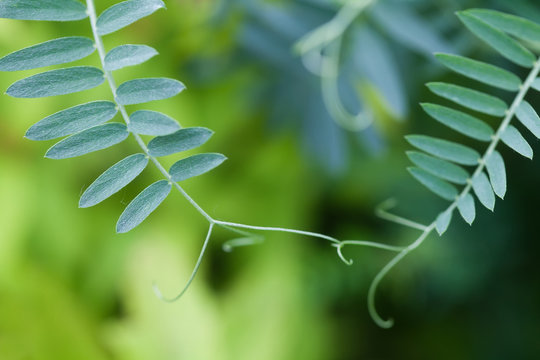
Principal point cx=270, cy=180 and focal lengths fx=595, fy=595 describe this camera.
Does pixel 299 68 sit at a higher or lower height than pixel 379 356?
higher

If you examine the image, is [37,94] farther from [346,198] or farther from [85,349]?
[346,198]

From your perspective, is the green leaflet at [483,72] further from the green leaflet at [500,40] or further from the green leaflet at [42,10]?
A: the green leaflet at [42,10]

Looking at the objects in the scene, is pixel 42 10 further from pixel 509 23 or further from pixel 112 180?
pixel 509 23

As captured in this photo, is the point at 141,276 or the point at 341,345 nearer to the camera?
the point at 141,276

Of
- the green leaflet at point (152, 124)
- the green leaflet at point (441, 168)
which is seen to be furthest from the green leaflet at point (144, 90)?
the green leaflet at point (441, 168)

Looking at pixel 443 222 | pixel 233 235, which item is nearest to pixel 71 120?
pixel 443 222

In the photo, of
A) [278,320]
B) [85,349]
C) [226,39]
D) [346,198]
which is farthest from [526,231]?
[85,349]
